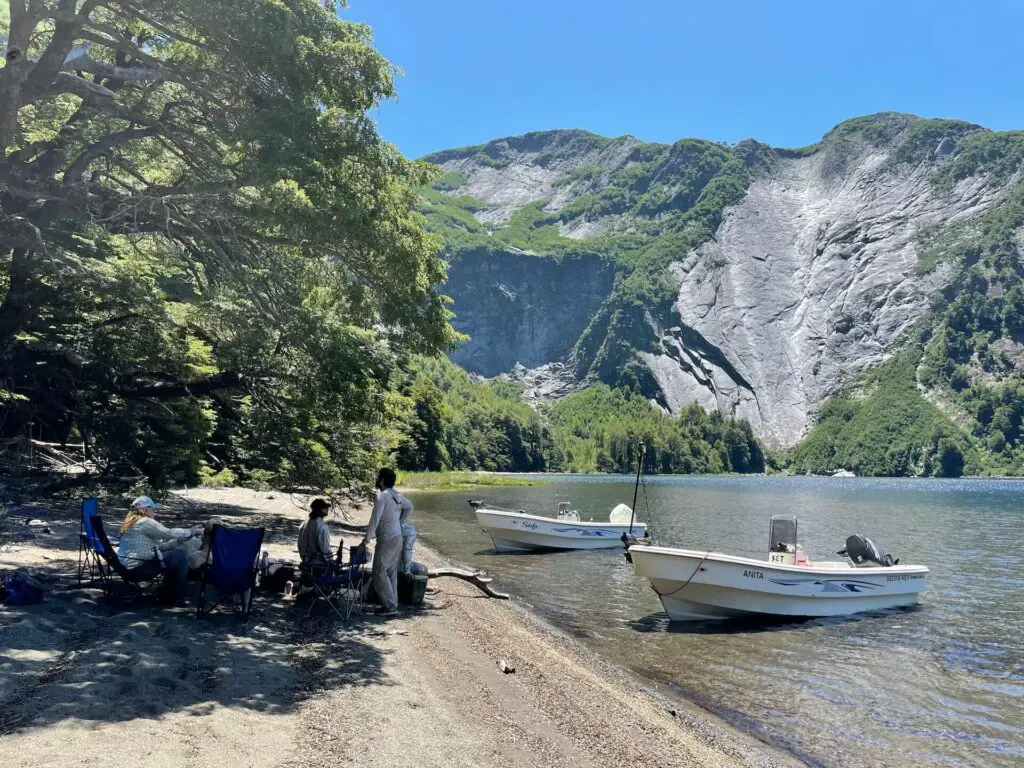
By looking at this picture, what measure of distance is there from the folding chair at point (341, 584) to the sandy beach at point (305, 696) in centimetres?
32

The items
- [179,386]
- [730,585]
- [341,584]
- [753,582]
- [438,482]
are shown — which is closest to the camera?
[341,584]

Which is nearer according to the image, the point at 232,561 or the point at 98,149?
the point at 232,561

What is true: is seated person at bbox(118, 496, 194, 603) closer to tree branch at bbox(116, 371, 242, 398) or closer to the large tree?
the large tree

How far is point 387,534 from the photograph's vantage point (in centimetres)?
1169

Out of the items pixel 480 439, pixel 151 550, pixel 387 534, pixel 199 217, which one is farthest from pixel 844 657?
pixel 480 439

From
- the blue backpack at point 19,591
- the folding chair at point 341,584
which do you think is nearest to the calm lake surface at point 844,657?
the folding chair at point 341,584

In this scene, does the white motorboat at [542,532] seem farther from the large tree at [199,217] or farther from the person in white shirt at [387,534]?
the person in white shirt at [387,534]

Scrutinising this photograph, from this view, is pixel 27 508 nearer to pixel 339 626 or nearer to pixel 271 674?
pixel 339 626

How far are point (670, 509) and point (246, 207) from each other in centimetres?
5054

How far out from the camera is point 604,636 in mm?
14930

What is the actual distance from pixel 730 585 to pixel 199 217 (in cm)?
1353

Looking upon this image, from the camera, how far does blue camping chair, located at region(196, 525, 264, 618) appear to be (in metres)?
9.80

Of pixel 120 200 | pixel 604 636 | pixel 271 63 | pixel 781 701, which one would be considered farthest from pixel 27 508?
pixel 781 701

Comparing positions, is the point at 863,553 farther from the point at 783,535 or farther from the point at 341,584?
the point at 341,584
